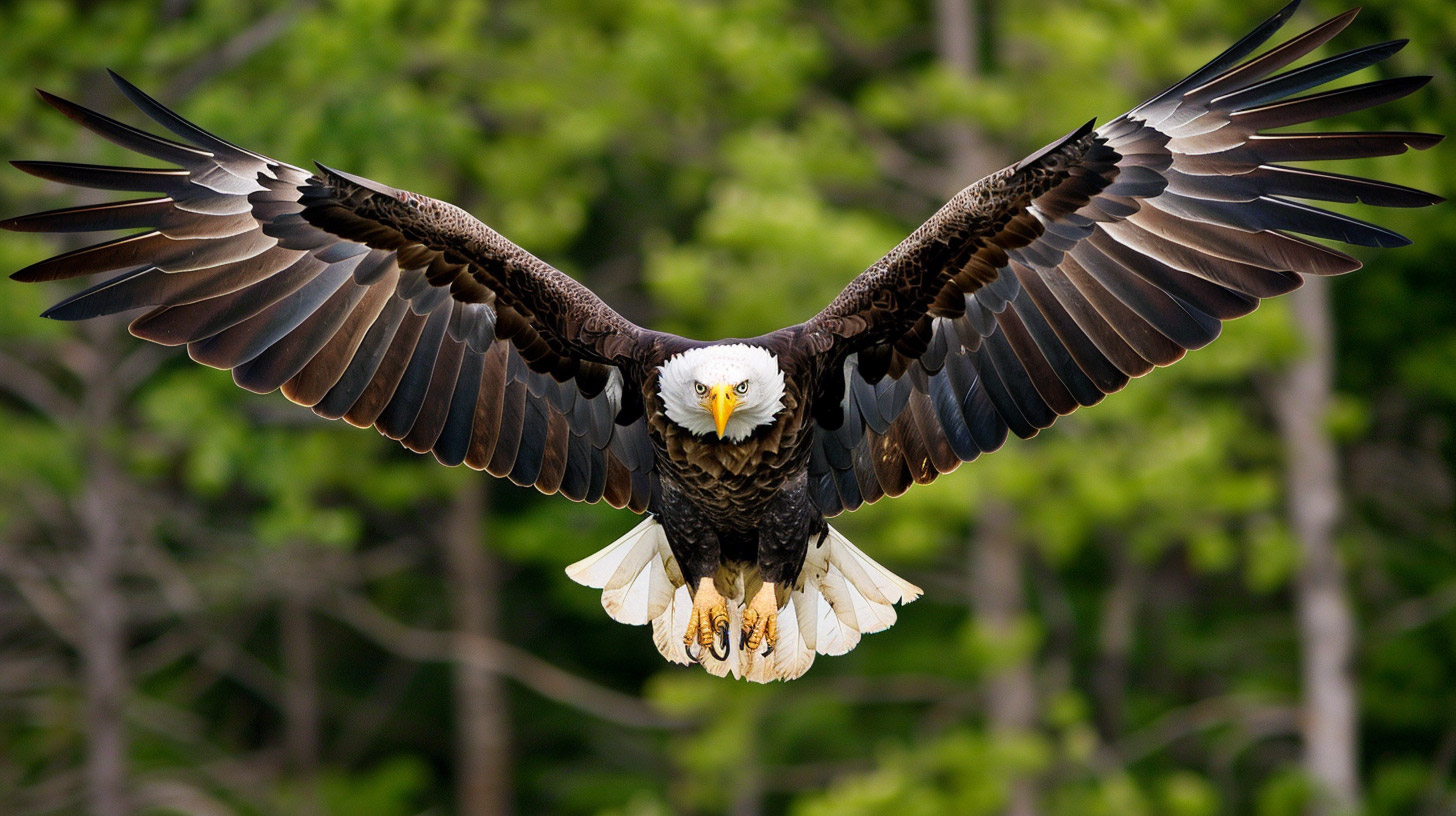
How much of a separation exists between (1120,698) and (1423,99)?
7325 millimetres

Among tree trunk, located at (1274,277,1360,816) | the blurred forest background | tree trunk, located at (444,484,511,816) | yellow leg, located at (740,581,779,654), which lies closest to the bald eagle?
yellow leg, located at (740,581,779,654)

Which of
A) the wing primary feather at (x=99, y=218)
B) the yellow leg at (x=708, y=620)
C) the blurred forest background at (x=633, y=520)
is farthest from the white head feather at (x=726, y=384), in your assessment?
the blurred forest background at (x=633, y=520)

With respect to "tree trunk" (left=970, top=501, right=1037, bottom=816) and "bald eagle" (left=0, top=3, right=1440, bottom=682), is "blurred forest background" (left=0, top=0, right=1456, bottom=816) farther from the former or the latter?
"bald eagle" (left=0, top=3, right=1440, bottom=682)

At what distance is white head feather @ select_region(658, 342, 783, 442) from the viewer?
4430 mm

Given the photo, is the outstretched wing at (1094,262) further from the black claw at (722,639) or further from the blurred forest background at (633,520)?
the blurred forest background at (633,520)

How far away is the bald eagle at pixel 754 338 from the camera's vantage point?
439cm

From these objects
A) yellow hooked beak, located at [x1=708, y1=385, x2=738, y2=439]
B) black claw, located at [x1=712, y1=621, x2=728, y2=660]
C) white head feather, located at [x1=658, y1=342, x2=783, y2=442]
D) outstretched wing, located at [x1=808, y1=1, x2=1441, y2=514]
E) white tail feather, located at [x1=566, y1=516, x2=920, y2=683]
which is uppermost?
outstretched wing, located at [x1=808, y1=1, x2=1441, y2=514]

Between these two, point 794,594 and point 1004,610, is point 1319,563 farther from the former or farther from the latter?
point 794,594

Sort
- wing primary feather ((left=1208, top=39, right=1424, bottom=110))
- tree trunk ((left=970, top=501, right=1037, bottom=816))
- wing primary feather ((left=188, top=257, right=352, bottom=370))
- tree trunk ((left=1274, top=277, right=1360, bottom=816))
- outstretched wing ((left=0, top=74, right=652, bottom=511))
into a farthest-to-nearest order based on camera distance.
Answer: tree trunk ((left=970, top=501, right=1037, bottom=816)), tree trunk ((left=1274, top=277, right=1360, bottom=816)), wing primary feather ((left=188, top=257, right=352, bottom=370)), outstretched wing ((left=0, top=74, right=652, bottom=511)), wing primary feather ((left=1208, top=39, right=1424, bottom=110))

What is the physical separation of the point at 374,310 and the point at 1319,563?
7938 mm

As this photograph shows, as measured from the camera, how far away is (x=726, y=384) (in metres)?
4.38

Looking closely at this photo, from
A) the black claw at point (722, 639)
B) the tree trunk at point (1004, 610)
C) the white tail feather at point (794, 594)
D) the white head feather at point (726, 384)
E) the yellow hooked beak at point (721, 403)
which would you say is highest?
the tree trunk at point (1004, 610)

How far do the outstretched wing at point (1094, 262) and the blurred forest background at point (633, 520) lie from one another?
3636 mm

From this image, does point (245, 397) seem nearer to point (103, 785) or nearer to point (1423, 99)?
point (103, 785)
